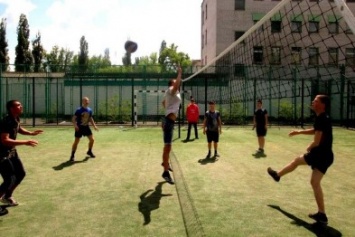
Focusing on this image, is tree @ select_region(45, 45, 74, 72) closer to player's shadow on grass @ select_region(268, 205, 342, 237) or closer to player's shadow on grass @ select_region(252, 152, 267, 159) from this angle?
player's shadow on grass @ select_region(252, 152, 267, 159)

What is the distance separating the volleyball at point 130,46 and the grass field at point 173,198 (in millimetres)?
10165

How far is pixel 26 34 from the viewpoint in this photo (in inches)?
2199

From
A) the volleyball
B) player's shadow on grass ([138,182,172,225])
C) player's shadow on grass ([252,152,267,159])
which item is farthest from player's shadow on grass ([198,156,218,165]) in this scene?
the volleyball

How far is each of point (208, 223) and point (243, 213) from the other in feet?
2.52

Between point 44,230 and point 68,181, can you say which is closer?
point 44,230

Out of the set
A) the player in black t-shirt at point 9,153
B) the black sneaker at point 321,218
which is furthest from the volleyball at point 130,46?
the black sneaker at point 321,218

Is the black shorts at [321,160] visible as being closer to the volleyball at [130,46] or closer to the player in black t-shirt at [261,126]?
the player in black t-shirt at [261,126]

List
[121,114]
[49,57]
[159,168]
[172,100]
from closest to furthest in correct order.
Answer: [172,100] → [159,168] → [121,114] → [49,57]

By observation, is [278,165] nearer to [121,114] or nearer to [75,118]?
[75,118]

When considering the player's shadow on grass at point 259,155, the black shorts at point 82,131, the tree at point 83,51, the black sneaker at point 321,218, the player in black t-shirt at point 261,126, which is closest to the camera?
the black sneaker at point 321,218

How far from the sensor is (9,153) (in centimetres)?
578

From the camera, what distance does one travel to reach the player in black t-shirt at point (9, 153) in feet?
18.1

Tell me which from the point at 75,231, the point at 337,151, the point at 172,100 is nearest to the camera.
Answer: the point at 75,231

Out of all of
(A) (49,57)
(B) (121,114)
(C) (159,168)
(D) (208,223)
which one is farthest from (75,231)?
(A) (49,57)
